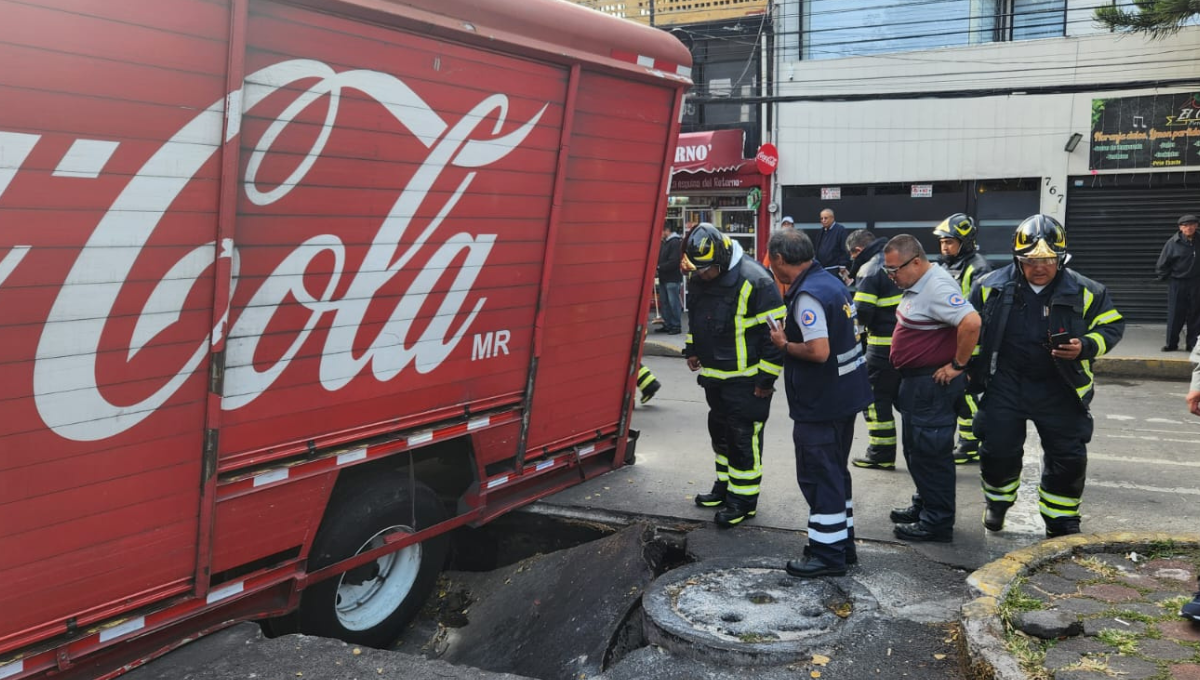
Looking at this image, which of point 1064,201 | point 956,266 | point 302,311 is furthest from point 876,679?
point 1064,201

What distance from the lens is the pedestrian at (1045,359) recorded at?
448cm

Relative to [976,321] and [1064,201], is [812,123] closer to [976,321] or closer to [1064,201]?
[1064,201]

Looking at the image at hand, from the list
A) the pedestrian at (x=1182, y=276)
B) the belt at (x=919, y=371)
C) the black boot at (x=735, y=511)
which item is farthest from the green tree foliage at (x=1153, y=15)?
the black boot at (x=735, y=511)

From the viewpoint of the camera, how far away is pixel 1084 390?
4.48 metres

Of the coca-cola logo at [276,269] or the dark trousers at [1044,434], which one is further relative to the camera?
the dark trousers at [1044,434]

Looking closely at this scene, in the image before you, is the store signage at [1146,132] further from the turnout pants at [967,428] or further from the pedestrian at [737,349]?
the pedestrian at [737,349]

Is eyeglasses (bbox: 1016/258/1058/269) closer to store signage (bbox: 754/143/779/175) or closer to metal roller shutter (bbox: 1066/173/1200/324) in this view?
metal roller shutter (bbox: 1066/173/1200/324)

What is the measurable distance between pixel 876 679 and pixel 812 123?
45.3ft

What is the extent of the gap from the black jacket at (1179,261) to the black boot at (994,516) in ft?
25.5

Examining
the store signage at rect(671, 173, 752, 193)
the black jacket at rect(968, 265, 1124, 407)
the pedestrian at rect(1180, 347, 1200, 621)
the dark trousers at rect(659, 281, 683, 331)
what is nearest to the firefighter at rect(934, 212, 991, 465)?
the black jacket at rect(968, 265, 1124, 407)

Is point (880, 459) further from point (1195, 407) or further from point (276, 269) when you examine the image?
point (276, 269)

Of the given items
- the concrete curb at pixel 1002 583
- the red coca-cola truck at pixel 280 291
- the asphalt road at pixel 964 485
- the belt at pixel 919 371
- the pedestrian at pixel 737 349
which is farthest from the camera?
the pedestrian at pixel 737 349

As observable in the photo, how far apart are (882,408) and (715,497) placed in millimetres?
1643

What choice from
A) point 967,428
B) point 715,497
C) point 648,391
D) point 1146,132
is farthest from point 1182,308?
point 715,497
